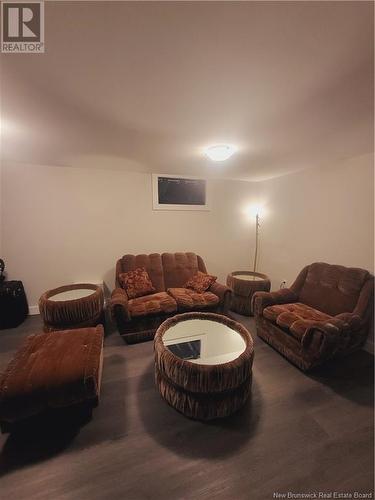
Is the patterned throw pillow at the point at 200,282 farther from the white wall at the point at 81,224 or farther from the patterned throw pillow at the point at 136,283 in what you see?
the white wall at the point at 81,224

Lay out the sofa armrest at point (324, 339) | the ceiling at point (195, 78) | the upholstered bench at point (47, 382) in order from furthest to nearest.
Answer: the sofa armrest at point (324, 339) < the upholstered bench at point (47, 382) < the ceiling at point (195, 78)

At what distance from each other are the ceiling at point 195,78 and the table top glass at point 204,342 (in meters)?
1.85

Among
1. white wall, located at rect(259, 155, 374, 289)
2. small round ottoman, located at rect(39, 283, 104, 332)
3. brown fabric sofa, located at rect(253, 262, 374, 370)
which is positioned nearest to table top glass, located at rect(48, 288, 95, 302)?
small round ottoman, located at rect(39, 283, 104, 332)

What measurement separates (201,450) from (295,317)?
1452mm

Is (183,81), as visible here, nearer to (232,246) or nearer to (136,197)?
(136,197)

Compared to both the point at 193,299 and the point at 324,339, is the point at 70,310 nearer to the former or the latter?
the point at 193,299

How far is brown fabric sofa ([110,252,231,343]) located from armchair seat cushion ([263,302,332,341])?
0.64m

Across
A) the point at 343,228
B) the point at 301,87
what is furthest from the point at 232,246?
the point at 301,87

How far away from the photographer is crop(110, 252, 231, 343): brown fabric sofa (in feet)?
7.67

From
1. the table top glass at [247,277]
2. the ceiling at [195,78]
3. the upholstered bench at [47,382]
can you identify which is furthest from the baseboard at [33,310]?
the table top glass at [247,277]

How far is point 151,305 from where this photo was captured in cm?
243

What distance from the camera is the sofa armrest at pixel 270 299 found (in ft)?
7.95

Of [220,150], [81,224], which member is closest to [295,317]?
[220,150]

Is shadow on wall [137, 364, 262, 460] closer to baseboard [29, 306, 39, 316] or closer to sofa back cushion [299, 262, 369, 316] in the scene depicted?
sofa back cushion [299, 262, 369, 316]
